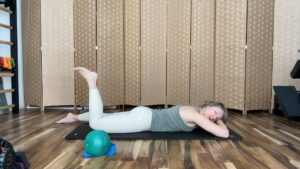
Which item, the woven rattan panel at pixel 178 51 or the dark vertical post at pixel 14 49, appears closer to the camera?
the dark vertical post at pixel 14 49

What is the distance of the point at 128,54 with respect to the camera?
4.73 m

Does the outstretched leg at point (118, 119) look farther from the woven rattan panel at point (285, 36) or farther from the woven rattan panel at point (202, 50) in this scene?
the woven rattan panel at point (285, 36)

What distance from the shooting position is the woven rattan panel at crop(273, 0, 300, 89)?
416 centimetres

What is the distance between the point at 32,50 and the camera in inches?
176

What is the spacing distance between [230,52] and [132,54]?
148cm

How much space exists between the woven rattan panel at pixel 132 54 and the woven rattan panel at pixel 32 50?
50.5 inches

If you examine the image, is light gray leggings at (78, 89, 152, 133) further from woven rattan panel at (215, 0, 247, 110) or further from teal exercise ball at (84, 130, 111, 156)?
woven rattan panel at (215, 0, 247, 110)

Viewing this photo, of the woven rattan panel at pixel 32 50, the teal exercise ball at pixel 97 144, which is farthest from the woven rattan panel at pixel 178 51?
the teal exercise ball at pixel 97 144

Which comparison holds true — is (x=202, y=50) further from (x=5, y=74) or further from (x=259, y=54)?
(x=5, y=74)

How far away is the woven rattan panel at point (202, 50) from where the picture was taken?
174 inches

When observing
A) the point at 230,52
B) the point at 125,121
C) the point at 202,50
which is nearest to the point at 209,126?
the point at 125,121

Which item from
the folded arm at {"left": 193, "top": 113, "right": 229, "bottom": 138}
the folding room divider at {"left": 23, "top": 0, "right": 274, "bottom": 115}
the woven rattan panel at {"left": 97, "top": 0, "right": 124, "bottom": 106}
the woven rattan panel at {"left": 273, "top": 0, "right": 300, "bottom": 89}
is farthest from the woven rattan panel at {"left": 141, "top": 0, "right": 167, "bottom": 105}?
the folded arm at {"left": 193, "top": 113, "right": 229, "bottom": 138}

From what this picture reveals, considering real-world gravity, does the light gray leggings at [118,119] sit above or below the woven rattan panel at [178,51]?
below

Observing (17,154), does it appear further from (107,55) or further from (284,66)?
(284,66)
